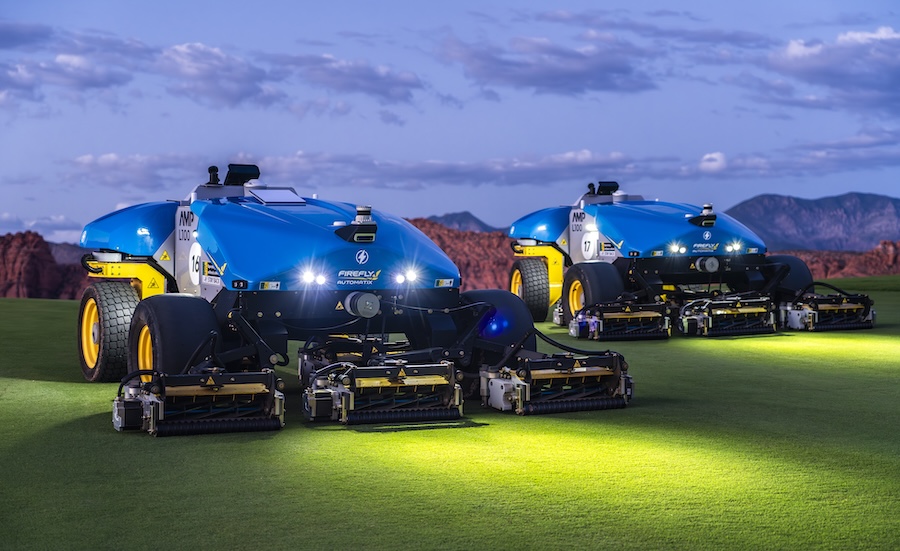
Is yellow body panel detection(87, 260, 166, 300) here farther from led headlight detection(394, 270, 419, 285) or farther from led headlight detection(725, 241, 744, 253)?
led headlight detection(725, 241, 744, 253)

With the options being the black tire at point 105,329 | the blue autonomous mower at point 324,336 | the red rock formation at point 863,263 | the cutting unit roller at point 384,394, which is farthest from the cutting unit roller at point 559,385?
the red rock formation at point 863,263

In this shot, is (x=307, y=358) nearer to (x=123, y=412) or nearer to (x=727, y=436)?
(x=123, y=412)

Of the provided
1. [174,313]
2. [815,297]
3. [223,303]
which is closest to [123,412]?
[174,313]

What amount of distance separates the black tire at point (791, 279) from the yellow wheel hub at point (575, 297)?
2884 mm

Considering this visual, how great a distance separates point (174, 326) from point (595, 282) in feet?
28.2

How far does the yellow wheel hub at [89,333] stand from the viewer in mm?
11344

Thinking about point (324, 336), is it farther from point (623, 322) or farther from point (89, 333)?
point (623, 322)

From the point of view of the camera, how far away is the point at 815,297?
53.6ft

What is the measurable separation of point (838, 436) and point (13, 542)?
5.19 m

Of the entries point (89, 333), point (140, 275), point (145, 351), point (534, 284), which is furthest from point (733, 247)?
point (145, 351)

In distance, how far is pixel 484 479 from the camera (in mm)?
6297

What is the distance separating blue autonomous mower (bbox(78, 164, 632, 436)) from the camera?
7.98 meters

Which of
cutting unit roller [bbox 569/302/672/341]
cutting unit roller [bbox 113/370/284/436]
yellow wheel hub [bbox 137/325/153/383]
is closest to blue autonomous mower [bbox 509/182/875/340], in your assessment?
cutting unit roller [bbox 569/302/672/341]

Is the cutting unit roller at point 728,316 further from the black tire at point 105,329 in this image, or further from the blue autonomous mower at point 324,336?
the black tire at point 105,329
